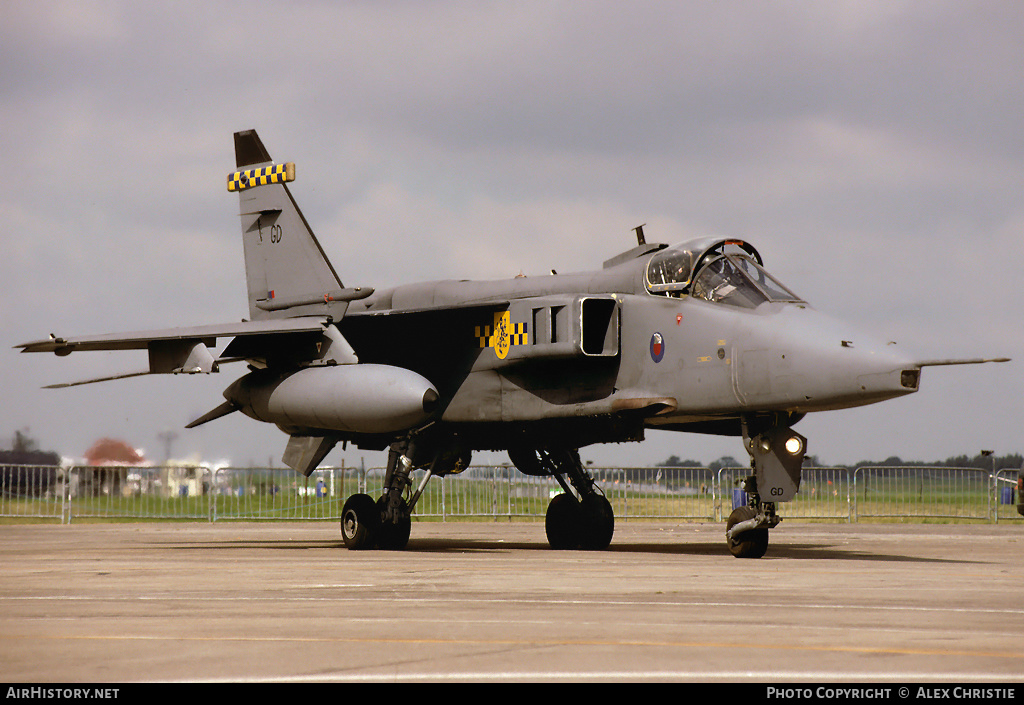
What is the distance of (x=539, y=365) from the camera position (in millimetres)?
15180

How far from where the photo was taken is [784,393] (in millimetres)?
12672

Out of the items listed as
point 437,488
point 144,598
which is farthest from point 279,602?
point 437,488

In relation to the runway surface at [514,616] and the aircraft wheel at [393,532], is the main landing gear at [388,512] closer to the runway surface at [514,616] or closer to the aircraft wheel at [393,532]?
the aircraft wheel at [393,532]

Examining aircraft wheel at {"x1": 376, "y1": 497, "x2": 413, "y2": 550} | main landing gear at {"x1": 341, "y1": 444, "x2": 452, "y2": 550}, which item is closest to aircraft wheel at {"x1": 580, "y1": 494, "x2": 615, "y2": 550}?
main landing gear at {"x1": 341, "y1": 444, "x2": 452, "y2": 550}

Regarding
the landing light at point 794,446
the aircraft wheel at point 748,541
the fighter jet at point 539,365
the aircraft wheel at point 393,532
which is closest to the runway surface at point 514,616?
the aircraft wheel at point 748,541

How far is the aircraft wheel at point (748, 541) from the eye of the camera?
523 inches

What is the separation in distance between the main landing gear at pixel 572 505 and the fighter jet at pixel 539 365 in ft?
0.10

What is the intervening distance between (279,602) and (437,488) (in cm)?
2088

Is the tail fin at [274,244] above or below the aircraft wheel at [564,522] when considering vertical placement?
above

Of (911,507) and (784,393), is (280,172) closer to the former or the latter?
(784,393)

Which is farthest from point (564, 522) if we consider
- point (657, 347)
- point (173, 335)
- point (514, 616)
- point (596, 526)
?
point (514, 616)

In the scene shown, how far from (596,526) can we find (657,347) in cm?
374

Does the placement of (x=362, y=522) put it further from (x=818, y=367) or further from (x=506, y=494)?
(x=506, y=494)

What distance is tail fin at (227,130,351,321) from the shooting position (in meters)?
18.6
